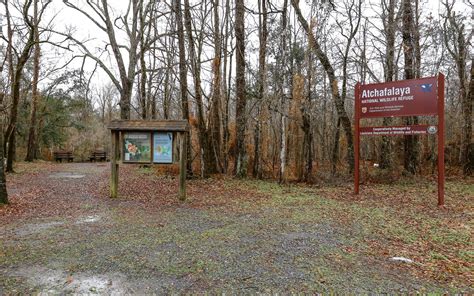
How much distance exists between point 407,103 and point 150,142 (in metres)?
6.16

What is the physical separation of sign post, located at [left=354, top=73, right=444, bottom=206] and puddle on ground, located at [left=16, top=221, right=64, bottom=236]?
23.5ft

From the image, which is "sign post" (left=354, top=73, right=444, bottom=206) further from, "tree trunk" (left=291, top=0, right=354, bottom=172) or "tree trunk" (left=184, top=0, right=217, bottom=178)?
"tree trunk" (left=184, top=0, right=217, bottom=178)

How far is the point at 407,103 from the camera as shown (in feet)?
26.9

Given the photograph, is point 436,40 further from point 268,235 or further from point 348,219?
point 268,235

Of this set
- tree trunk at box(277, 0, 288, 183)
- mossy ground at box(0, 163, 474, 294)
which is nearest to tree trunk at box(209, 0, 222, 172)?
tree trunk at box(277, 0, 288, 183)

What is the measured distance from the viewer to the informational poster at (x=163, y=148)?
8.12 meters

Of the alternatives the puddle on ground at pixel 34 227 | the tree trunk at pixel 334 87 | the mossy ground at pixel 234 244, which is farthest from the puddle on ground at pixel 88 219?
the tree trunk at pixel 334 87

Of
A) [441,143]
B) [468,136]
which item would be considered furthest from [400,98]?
[468,136]

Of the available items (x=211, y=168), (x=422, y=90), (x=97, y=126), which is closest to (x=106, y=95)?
(x=97, y=126)

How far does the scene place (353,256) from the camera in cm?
Answer: 423

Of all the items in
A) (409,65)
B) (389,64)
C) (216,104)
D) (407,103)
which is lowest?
(407,103)

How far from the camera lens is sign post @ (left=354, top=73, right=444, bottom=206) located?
303 inches

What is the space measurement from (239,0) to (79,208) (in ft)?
29.4

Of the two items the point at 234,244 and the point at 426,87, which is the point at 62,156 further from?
the point at 426,87
